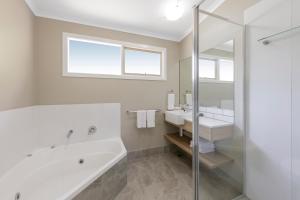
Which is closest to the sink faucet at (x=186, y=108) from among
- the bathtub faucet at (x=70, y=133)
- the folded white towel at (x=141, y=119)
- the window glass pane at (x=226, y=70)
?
the folded white towel at (x=141, y=119)

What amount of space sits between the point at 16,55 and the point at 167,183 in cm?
247

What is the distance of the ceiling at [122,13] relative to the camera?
1.94 m

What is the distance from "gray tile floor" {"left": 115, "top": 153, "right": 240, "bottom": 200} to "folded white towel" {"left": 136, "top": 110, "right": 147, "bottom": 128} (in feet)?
2.19

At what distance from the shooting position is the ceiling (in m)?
1.94

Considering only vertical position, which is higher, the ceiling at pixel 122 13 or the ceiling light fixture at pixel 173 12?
the ceiling at pixel 122 13

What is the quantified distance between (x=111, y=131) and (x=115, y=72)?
43.7 inches

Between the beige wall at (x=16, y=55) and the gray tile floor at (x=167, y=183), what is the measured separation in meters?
1.69

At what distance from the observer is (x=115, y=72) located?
2658mm

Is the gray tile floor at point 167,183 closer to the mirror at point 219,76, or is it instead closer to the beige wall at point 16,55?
the mirror at point 219,76

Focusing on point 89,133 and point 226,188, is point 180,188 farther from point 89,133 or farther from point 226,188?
point 89,133

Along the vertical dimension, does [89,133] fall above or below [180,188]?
above

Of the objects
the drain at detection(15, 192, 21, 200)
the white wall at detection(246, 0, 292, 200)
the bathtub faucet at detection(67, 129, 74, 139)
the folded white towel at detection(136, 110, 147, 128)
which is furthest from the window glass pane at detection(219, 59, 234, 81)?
the drain at detection(15, 192, 21, 200)

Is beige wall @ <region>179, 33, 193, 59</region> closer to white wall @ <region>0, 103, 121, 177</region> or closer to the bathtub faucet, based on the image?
white wall @ <region>0, 103, 121, 177</region>

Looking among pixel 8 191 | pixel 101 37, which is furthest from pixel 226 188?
pixel 101 37
